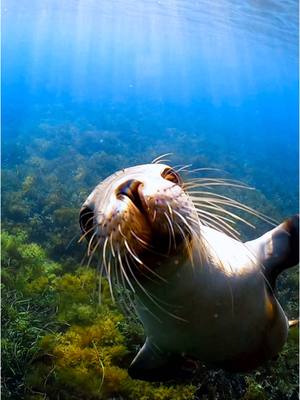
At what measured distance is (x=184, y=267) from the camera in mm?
2025

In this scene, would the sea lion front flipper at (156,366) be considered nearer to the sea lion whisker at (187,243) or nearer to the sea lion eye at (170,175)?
the sea lion whisker at (187,243)

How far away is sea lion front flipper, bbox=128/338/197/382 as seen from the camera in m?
2.93

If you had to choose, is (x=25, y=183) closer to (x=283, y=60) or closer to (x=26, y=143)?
(x=26, y=143)

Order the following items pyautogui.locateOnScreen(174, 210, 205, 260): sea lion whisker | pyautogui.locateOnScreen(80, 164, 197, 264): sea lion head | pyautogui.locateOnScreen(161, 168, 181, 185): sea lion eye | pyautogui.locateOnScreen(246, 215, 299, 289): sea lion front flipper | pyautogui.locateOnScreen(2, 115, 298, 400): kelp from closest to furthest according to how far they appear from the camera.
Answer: pyautogui.locateOnScreen(80, 164, 197, 264): sea lion head, pyautogui.locateOnScreen(174, 210, 205, 260): sea lion whisker, pyautogui.locateOnScreen(161, 168, 181, 185): sea lion eye, pyautogui.locateOnScreen(246, 215, 299, 289): sea lion front flipper, pyautogui.locateOnScreen(2, 115, 298, 400): kelp

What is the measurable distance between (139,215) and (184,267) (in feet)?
1.74

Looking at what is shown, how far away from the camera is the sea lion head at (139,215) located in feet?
5.11

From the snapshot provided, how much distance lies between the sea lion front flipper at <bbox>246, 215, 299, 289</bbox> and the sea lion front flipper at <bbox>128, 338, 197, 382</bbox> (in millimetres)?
809

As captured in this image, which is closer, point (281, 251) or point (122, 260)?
point (122, 260)

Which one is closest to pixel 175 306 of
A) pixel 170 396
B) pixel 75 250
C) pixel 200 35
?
pixel 170 396

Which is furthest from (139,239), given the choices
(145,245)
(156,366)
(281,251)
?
(156,366)

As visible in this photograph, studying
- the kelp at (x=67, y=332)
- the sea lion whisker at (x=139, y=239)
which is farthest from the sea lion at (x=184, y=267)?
the kelp at (x=67, y=332)

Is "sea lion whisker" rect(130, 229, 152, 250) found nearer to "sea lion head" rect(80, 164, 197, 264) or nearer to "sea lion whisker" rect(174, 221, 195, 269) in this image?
"sea lion head" rect(80, 164, 197, 264)

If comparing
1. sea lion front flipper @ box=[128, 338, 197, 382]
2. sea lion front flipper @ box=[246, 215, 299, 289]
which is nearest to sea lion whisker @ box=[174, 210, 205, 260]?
sea lion front flipper @ box=[246, 215, 299, 289]

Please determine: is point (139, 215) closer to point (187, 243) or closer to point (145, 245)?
point (145, 245)
